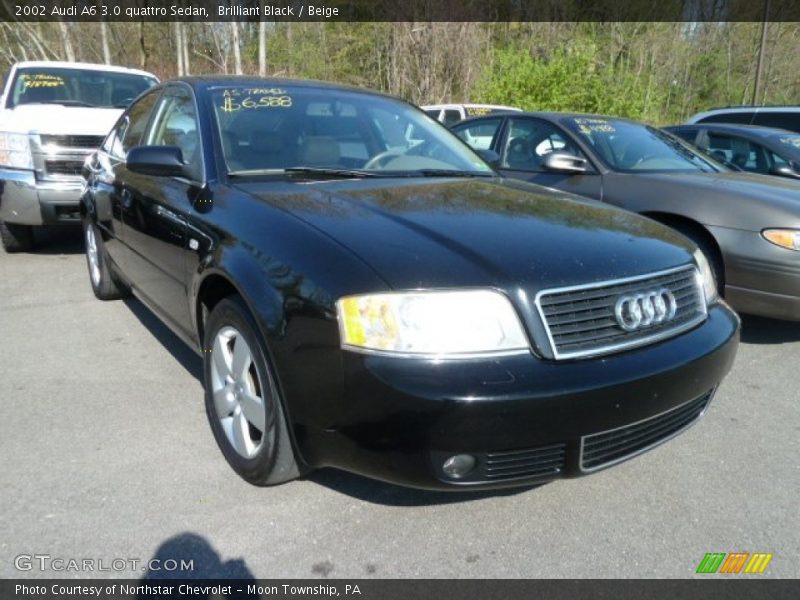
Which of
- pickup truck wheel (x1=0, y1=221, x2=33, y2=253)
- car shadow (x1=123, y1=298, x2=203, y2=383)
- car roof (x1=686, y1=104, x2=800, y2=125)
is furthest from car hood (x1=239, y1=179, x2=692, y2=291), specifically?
car roof (x1=686, y1=104, x2=800, y2=125)

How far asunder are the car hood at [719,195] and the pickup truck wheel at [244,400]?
322 centimetres

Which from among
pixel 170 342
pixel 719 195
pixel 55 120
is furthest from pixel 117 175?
pixel 719 195

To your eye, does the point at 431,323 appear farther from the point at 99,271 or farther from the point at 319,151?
the point at 99,271

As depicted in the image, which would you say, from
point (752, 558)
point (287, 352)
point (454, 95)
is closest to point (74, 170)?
point (287, 352)

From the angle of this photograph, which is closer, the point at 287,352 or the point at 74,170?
the point at 287,352

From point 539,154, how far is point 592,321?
367cm

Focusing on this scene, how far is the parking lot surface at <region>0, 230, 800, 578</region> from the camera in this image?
7.04 feet

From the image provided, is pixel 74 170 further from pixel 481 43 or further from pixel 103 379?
pixel 481 43

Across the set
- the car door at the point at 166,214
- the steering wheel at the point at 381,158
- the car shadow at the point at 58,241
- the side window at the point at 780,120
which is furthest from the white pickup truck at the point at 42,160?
the side window at the point at 780,120

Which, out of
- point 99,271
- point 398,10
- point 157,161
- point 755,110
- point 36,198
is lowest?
point 99,271

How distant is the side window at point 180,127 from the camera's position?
2973 mm

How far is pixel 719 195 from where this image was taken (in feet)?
13.7

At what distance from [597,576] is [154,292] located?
2.61 metres

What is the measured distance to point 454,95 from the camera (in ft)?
77.0
